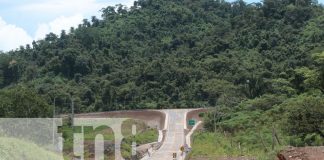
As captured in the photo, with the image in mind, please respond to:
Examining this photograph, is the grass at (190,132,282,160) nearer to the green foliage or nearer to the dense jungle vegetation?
the dense jungle vegetation

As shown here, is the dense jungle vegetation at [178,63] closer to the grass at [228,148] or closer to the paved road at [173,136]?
the grass at [228,148]

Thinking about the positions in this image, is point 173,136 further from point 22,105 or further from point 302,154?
point 302,154

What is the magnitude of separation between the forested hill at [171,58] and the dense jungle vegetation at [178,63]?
13 cm

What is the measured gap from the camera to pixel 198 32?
3209 inches

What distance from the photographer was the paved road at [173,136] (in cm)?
3389

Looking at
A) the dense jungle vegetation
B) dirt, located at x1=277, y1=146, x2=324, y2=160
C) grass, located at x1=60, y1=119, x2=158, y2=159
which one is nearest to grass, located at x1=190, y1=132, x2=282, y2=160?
the dense jungle vegetation

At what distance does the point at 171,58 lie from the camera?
70.8m

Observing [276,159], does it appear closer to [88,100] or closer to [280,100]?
[280,100]

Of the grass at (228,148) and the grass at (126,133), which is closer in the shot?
the grass at (228,148)

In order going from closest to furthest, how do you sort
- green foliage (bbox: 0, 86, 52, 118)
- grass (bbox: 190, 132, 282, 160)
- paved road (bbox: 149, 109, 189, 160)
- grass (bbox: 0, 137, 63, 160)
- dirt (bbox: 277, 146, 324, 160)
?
1. grass (bbox: 0, 137, 63, 160)
2. dirt (bbox: 277, 146, 324, 160)
3. grass (bbox: 190, 132, 282, 160)
4. paved road (bbox: 149, 109, 189, 160)
5. green foliage (bbox: 0, 86, 52, 118)

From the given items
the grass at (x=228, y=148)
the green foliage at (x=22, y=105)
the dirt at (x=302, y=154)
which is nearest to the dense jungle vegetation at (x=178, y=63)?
the green foliage at (x=22, y=105)

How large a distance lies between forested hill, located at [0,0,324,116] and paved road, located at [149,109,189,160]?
5009 mm

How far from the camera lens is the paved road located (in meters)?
33.9

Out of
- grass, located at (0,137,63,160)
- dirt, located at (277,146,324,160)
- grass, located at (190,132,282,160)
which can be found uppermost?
grass, located at (0,137,63,160)
